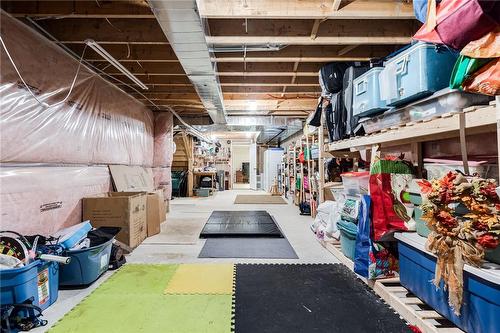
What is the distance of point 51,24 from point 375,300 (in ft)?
13.8

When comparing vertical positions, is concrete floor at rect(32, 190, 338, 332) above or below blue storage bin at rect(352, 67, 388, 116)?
below

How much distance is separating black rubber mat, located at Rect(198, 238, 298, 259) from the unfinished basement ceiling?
250 cm

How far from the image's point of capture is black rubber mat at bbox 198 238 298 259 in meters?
3.14

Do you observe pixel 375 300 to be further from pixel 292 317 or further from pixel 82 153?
pixel 82 153

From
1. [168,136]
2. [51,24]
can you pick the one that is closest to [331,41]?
[51,24]

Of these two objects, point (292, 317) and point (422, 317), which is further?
point (292, 317)

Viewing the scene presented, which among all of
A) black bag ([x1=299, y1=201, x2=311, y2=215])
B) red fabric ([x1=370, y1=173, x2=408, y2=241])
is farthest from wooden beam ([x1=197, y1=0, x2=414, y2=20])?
black bag ([x1=299, y1=201, x2=311, y2=215])

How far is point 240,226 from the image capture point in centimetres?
454

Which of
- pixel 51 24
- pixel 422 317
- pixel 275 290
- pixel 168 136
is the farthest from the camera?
pixel 168 136

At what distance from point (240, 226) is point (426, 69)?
11.5 ft

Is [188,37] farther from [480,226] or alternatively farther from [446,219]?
[480,226]

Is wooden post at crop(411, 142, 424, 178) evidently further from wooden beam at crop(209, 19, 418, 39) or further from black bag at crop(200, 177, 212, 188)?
black bag at crop(200, 177, 212, 188)

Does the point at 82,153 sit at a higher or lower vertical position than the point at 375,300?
higher

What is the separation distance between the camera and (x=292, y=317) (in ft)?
6.11
